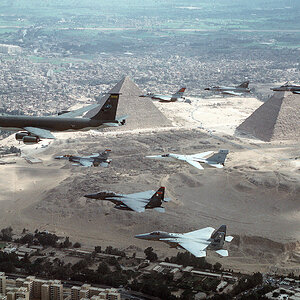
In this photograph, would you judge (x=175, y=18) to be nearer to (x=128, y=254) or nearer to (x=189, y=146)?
(x=189, y=146)

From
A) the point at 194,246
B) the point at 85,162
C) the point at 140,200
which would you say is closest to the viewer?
the point at 194,246

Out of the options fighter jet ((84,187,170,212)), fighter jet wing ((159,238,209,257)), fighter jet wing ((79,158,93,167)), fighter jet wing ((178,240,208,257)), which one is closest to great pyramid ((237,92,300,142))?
fighter jet wing ((79,158,93,167))

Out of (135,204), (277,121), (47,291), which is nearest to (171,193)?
(135,204)

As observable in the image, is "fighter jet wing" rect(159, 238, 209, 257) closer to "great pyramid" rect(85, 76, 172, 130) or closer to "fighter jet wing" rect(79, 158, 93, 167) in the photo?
"fighter jet wing" rect(79, 158, 93, 167)

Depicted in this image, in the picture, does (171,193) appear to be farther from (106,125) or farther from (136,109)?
(136,109)

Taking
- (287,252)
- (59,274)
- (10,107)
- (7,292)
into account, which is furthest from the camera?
(10,107)

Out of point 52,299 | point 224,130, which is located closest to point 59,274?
point 52,299
